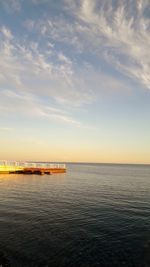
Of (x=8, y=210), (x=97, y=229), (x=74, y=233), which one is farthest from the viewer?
(x=8, y=210)

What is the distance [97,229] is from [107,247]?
3845 millimetres

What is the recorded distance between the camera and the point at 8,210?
2434 cm

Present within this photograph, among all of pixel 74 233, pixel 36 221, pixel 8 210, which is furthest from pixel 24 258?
pixel 8 210

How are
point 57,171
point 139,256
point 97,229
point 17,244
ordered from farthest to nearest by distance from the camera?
point 57,171
point 97,229
point 17,244
point 139,256

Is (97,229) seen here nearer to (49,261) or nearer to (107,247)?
(107,247)

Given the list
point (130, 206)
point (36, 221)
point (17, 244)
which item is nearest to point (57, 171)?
point (130, 206)

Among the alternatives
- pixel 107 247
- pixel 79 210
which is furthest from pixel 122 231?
pixel 79 210

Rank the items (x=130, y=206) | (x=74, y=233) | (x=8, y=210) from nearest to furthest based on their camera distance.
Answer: (x=74, y=233) → (x=8, y=210) → (x=130, y=206)

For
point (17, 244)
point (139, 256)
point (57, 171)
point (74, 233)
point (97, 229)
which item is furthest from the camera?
point (57, 171)

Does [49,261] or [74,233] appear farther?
[74,233]

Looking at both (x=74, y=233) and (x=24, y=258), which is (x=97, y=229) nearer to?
(x=74, y=233)

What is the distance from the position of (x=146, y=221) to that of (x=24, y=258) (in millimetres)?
13712

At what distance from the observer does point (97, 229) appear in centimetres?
1894

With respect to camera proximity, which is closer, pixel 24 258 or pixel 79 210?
pixel 24 258
